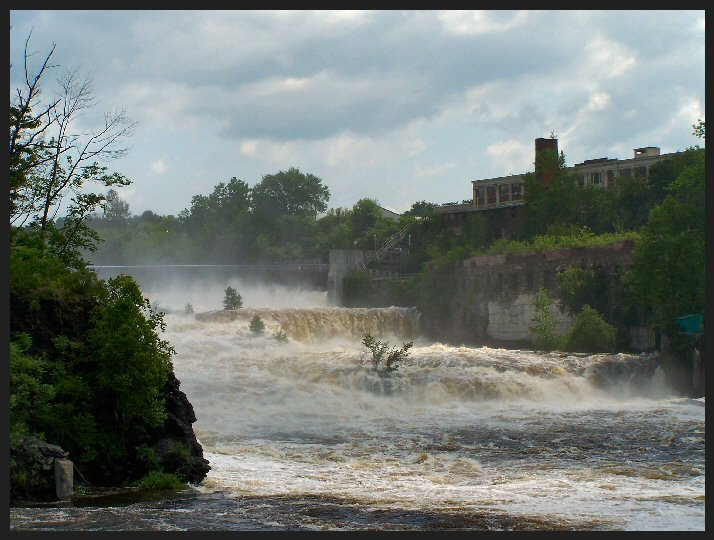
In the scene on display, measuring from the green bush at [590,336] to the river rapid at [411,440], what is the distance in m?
3.33

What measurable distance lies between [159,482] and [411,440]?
967cm

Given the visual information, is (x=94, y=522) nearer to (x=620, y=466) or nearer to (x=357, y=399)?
(x=620, y=466)

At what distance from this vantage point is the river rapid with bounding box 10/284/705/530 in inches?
674

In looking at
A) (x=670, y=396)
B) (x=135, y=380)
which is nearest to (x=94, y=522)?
(x=135, y=380)

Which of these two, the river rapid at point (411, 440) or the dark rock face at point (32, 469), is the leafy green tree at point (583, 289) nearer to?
the river rapid at point (411, 440)

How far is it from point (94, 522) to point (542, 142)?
2336 inches

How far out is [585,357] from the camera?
42.8m

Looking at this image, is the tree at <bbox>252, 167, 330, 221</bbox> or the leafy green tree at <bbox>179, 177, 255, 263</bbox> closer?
the leafy green tree at <bbox>179, 177, 255, 263</bbox>

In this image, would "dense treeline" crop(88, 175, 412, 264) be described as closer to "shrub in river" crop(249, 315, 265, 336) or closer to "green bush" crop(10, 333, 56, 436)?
"shrub in river" crop(249, 315, 265, 336)

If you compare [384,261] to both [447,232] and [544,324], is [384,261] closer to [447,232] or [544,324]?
[447,232]

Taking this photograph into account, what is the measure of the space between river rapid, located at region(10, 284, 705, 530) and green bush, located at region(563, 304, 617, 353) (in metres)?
3.33

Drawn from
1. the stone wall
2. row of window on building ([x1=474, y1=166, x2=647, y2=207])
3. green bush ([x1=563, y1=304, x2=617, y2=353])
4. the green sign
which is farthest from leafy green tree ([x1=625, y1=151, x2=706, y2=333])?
Answer: row of window on building ([x1=474, y1=166, x2=647, y2=207])

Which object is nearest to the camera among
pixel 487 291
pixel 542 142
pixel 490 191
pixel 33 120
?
pixel 33 120

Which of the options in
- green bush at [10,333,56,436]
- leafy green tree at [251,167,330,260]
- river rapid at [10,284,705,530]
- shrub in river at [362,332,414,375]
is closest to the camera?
river rapid at [10,284,705,530]
